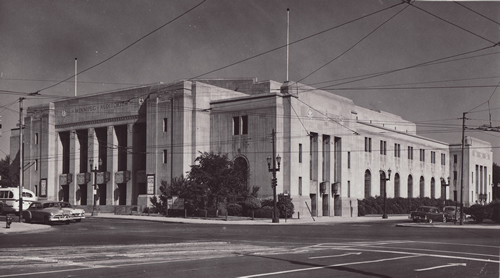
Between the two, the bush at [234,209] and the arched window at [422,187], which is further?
the arched window at [422,187]

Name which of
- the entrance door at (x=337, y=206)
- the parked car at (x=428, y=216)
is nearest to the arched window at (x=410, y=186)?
the entrance door at (x=337, y=206)

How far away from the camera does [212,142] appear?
64.1 metres

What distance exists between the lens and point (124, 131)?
7244 centimetres

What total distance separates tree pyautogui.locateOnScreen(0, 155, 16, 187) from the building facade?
3.35 meters

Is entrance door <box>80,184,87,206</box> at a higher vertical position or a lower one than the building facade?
lower

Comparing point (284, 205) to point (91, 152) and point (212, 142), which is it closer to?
point (212, 142)

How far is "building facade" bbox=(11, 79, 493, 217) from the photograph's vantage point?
5941 cm

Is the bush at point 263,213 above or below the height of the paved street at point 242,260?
below

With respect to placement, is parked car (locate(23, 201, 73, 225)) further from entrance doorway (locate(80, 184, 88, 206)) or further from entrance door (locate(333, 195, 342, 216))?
entrance doorway (locate(80, 184, 88, 206))

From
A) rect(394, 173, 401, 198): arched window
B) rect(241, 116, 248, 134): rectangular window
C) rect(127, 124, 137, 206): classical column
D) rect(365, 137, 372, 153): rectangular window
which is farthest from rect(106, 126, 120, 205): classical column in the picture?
rect(394, 173, 401, 198): arched window

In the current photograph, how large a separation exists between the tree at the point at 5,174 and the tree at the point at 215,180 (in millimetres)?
38794

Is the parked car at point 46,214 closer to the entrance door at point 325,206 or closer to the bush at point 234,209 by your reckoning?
the bush at point 234,209

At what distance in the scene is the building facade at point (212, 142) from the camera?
59.4 m

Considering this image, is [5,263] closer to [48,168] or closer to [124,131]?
[124,131]
